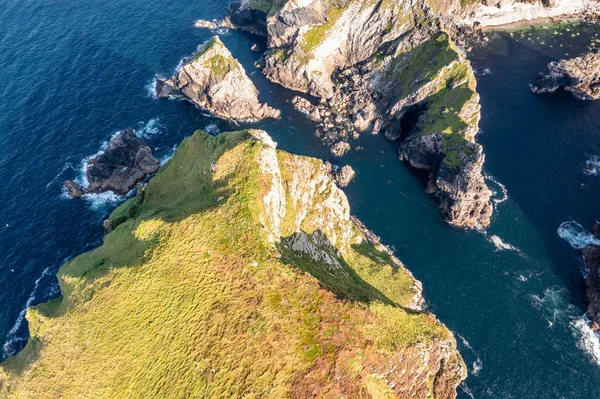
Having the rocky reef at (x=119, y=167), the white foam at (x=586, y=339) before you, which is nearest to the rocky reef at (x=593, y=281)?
the white foam at (x=586, y=339)

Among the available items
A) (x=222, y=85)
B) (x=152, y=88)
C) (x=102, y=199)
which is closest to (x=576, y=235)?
(x=222, y=85)

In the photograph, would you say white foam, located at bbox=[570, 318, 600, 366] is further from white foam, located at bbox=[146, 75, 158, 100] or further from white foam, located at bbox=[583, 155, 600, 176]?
white foam, located at bbox=[146, 75, 158, 100]

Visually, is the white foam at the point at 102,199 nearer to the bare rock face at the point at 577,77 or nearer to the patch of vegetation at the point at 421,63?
the patch of vegetation at the point at 421,63

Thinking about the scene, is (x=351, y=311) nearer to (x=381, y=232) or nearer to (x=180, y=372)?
(x=180, y=372)

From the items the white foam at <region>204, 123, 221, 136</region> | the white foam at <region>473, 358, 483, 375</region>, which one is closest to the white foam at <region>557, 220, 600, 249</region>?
the white foam at <region>473, 358, 483, 375</region>

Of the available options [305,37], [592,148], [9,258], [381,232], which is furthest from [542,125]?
[9,258]
